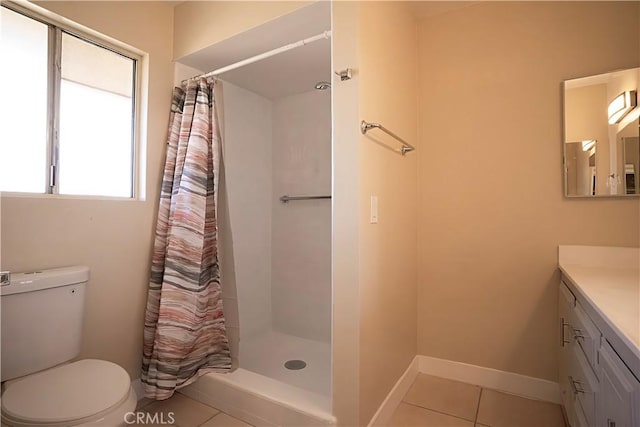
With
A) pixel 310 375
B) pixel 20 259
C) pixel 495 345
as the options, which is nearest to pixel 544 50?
pixel 495 345

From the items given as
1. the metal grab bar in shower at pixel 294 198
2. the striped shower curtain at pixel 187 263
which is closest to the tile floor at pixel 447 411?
the striped shower curtain at pixel 187 263

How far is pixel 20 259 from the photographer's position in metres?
1.44

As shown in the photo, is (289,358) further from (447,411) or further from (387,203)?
(387,203)

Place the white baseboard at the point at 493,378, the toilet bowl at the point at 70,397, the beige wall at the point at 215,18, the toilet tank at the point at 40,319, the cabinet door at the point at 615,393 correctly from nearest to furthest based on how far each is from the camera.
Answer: the cabinet door at the point at 615,393, the toilet bowl at the point at 70,397, the toilet tank at the point at 40,319, the beige wall at the point at 215,18, the white baseboard at the point at 493,378

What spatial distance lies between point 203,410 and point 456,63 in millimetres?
2548

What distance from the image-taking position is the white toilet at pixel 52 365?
111 cm

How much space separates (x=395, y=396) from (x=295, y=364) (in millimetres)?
787

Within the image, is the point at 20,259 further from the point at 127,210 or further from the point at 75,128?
the point at 75,128

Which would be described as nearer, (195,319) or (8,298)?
(8,298)

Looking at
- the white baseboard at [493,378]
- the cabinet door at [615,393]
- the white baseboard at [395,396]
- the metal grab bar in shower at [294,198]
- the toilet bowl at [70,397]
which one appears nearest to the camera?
the cabinet door at [615,393]

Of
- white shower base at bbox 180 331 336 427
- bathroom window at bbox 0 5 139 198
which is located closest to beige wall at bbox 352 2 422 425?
white shower base at bbox 180 331 336 427

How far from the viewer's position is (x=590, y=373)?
45.3 inches

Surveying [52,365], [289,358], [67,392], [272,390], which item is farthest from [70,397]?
[289,358]

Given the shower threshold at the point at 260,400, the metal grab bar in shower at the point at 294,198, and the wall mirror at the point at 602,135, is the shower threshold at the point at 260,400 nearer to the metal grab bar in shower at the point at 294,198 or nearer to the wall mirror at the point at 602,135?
the metal grab bar in shower at the point at 294,198
